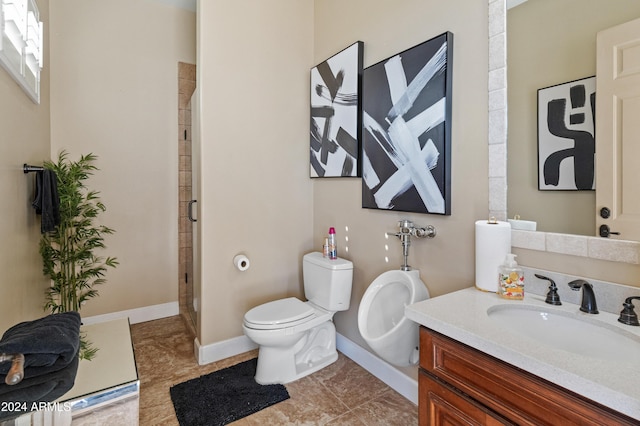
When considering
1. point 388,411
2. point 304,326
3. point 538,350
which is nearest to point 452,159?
point 538,350

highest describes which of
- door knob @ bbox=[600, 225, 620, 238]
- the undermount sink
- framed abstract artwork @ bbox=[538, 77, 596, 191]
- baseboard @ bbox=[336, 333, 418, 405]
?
framed abstract artwork @ bbox=[538, 77, 596, 191]

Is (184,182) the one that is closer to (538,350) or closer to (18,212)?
(18,212)

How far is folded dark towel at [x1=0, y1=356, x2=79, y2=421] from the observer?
0.68 m

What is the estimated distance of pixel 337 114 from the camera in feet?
7.37

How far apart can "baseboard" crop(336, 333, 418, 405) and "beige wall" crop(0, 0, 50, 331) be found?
72.6 inches

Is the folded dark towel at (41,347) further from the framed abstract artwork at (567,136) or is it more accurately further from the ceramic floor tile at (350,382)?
the framed abstract artwork at (567,136)

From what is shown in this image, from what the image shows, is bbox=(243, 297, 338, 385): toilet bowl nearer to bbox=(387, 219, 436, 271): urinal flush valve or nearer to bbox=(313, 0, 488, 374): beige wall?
bbox=(313, 0, 488, 374): beige wall

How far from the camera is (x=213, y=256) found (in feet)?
7.17

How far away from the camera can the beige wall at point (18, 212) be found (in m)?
1.23

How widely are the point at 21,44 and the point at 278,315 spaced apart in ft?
5.98

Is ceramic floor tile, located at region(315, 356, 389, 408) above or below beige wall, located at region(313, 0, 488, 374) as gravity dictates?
below

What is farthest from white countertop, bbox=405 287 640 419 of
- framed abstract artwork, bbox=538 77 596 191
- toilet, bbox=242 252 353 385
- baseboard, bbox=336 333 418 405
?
toilet, bbox=242 252 353 385

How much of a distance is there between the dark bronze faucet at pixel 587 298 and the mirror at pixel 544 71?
7.5 inches

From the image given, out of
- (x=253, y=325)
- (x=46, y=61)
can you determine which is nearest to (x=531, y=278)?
(x=253, y=325)
